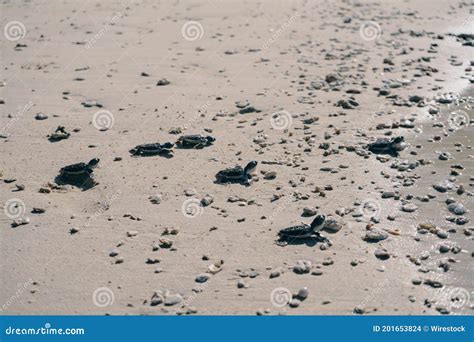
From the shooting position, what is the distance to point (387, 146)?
32.2 ft

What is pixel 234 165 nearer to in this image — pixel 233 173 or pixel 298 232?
pixel 233 173

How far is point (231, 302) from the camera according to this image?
6672 mm

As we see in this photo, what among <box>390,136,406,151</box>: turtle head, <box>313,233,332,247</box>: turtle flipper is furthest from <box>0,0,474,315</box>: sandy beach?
<box>390,136,406,151</box>: turtle head

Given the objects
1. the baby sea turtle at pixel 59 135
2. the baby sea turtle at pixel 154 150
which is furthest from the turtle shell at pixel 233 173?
the baby sea turtle at pixel 59 135

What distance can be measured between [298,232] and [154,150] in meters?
3.04

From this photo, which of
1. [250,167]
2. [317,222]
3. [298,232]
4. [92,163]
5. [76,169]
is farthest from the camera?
[92,163]

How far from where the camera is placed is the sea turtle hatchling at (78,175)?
351 inches

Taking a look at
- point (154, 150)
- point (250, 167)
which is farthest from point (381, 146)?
point (154, 150)

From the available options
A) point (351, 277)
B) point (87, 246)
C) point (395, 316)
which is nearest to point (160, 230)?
point (87, 246)

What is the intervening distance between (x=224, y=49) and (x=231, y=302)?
8.82m

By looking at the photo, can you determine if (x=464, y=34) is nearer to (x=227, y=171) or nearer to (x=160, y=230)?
(x=227, y=171)

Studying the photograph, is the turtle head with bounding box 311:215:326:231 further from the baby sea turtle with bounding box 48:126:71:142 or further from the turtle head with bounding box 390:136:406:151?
the baby sea turtle with bounding box 48:126:71:142

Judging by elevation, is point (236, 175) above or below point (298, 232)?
above

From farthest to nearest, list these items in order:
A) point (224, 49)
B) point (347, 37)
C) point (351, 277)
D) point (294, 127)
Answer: point (347, 37) < point (224, 49) < point (294, 127) < point (351, 277)
